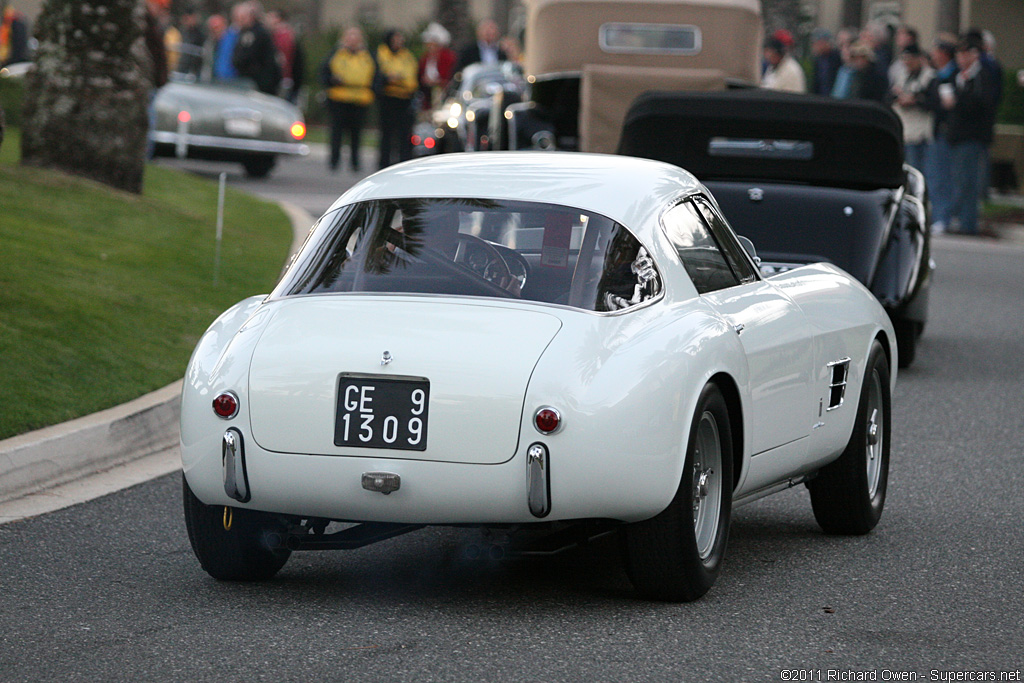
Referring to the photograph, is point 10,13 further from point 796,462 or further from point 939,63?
point 796,462

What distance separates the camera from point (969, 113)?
781 inches

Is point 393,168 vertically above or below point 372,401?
above

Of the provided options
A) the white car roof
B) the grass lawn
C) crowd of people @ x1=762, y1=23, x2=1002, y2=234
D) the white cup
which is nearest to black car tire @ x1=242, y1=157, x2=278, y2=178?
the grass lawn

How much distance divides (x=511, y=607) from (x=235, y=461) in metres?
0.97

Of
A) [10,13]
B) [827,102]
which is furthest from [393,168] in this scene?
[10,13]

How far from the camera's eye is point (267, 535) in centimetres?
550

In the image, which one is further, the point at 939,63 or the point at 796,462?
the point at 939,63

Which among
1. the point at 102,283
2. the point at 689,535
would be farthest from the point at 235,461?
the point at 102,283

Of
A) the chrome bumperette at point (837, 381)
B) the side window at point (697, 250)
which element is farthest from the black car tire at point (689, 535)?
the chrome bumperette at point (837, 381)

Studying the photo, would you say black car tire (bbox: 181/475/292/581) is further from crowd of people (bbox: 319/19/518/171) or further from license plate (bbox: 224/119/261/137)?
crowd of people (bbox: 319/19/518/171)

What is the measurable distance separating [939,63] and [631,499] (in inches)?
652

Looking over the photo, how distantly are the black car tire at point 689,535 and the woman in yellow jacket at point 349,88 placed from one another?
20.4 metres

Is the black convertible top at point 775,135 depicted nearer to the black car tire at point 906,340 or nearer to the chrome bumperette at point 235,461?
the black car tire at point 906,340

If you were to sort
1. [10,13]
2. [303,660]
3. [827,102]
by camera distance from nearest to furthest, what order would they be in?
[303,660], [827,102], [10,13]
